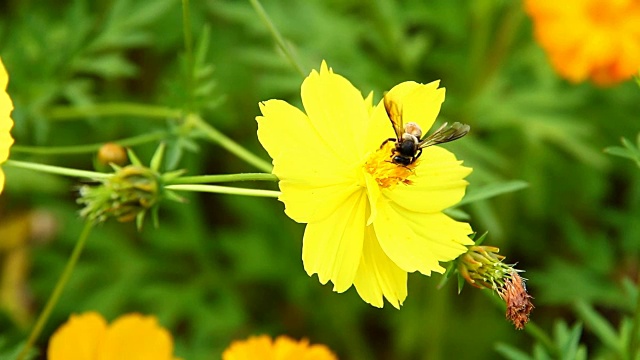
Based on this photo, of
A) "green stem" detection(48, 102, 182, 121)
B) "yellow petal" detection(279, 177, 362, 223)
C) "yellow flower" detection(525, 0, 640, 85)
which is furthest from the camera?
"yellow flower" detection(525, 0, 640, 85)

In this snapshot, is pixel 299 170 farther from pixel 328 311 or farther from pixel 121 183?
pixel 328 311

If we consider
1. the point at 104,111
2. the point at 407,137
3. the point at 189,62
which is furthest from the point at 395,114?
the point at 104,111

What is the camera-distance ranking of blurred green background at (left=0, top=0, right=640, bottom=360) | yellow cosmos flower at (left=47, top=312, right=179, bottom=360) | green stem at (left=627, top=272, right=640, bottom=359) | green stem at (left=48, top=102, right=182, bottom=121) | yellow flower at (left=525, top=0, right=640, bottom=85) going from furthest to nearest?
1. blurred green background at (left=0, top=0, right=640, bottom=360)
2. yellow flower at (left=525, top=0, right=640, bottom=85)
3. green stem at (left=48, top=102, right=182, bottom=121)
4. yellow cosmos flower at (left=47, top=312, right=179, bottom=360)
5. green stem at (left=627, top=272, right=640, bottom=359)

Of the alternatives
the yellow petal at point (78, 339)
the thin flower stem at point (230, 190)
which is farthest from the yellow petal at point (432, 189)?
the yellow petal at point (78, 339)

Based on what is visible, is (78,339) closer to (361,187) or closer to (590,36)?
(361,187)

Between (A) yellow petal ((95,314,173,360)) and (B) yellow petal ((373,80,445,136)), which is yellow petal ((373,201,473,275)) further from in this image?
(A) yellow petal ((95,314,173,360))

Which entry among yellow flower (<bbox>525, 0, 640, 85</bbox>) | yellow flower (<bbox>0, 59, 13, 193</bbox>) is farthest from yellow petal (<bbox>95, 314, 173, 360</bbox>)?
yellow flower (<bbox>525, 0, 640, 85</bbox>)

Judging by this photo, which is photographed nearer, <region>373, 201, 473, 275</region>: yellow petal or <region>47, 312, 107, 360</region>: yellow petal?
<region>373, 201, 473, 275</region>: yellow petal
